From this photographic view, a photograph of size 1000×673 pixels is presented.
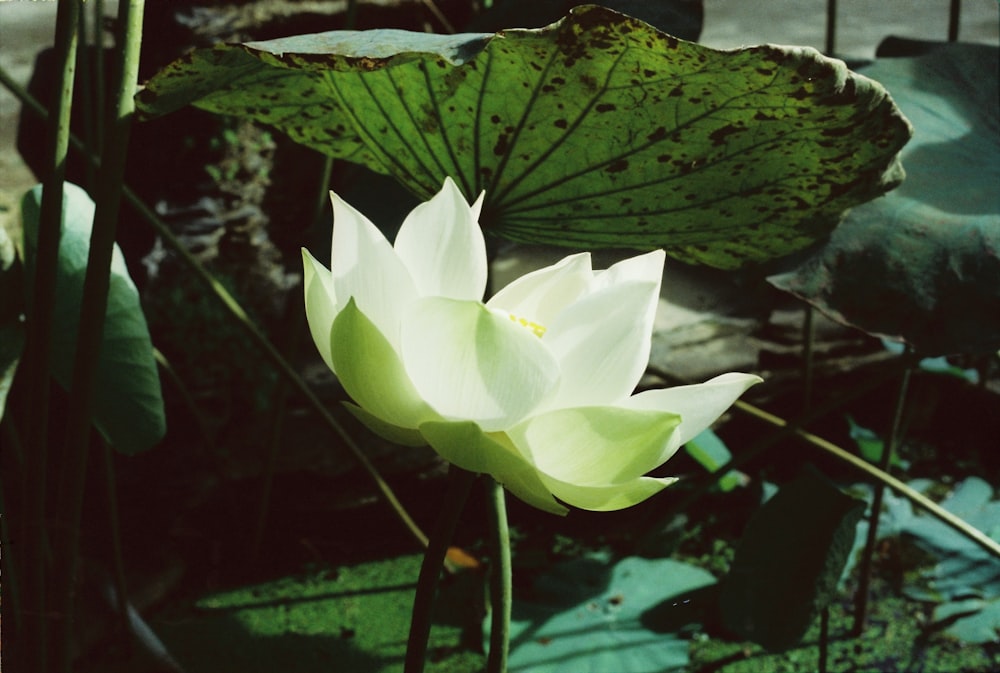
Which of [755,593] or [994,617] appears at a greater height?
[755,593]

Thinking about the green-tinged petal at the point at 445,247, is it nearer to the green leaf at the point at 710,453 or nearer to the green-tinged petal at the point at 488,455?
the green-tinged petal at the point at 488,455

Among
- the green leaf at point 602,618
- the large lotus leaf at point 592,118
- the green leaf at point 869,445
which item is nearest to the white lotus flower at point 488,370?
the large lotus leaf at point 592,118

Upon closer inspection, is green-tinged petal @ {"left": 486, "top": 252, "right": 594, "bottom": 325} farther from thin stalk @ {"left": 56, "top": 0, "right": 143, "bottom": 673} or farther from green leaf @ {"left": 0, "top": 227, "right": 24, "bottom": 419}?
green leaf @ {"left": 0, "top": 227, "right": 24, "bottom": 419}

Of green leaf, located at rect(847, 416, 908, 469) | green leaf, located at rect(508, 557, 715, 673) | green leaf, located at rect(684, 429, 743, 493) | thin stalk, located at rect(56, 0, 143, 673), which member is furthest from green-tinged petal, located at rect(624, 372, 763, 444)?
green leaf, located at rect(847, 416, 908, 469)

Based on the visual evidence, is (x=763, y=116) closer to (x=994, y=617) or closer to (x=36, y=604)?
(x=36, y=604)

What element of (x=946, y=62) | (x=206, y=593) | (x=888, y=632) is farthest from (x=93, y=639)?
(x=946, y=62)

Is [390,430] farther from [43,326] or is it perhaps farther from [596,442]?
[43,326]
